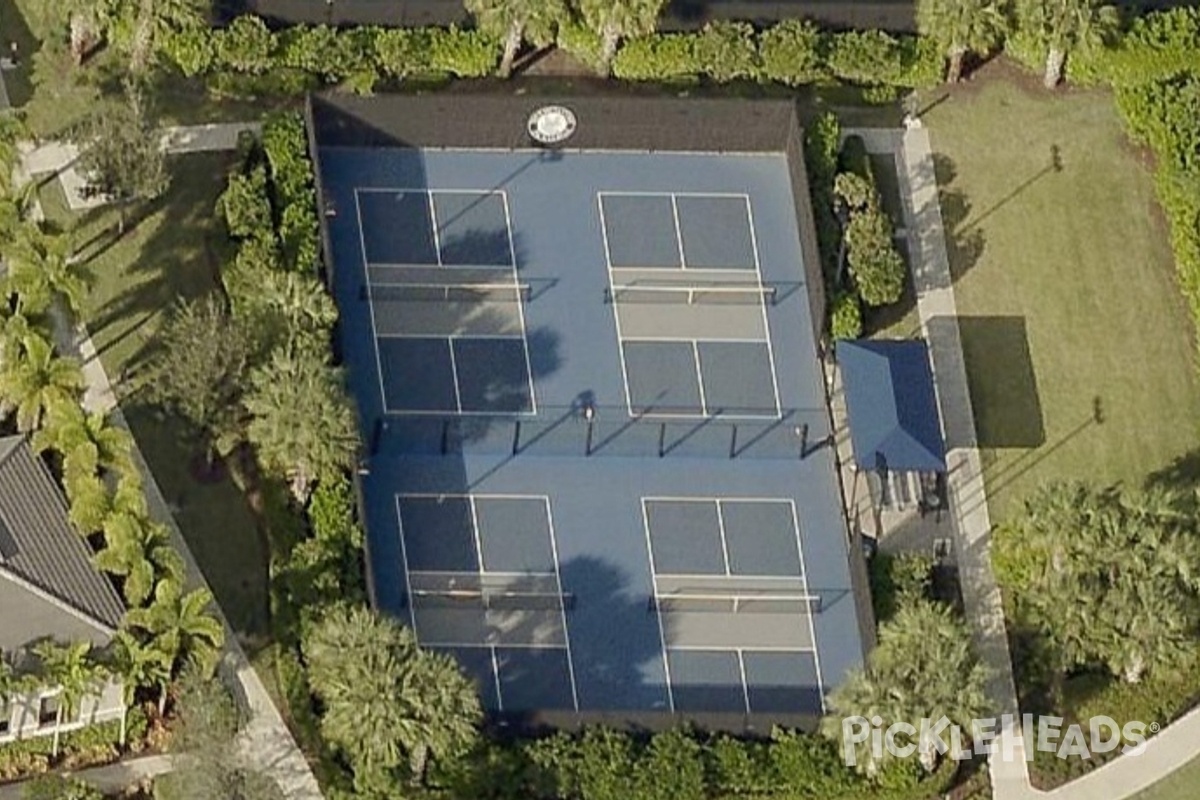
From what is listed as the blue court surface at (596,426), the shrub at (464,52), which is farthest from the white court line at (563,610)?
the shrub at (464,52)

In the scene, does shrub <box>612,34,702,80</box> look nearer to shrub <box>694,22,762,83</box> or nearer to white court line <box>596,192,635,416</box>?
shrub <box>694,22,762,83</box>

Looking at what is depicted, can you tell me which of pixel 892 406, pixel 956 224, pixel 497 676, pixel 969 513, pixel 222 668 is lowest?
pixel 497 676

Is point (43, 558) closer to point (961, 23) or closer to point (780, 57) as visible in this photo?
point (780, 57)

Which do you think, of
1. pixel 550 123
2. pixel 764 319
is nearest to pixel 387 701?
pixel 764 319

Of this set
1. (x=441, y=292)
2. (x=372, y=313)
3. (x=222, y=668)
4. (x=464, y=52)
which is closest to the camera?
(x=222, y=668)

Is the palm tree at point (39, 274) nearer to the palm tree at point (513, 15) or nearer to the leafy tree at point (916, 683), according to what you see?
the palm tree at point (513, 15)

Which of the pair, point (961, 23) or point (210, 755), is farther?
point (961, 23)

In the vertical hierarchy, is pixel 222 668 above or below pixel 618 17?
below

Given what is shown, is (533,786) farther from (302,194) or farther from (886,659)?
(302,194)

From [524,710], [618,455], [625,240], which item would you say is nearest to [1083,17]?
[625,240]
